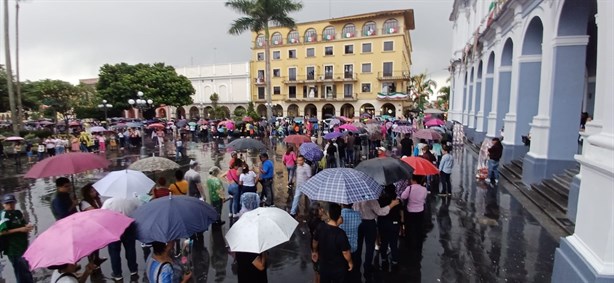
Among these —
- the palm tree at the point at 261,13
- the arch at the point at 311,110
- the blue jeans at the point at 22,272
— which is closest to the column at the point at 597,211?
the blue jeans at the point at 22,272

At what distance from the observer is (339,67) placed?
146ft

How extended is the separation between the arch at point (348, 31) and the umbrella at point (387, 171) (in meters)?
41.3

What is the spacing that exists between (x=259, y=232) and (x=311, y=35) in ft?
150

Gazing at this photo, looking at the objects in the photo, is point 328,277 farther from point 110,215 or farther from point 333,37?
point 333,37

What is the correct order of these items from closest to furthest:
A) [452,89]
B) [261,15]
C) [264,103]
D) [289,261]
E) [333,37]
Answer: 1. [289,261]
2. [261,15]
3. [452,89]
4. [333,37]
5. [264,103]

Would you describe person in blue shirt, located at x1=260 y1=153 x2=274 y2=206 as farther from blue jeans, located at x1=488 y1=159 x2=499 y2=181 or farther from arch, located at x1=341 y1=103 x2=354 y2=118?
arch, located at x1=341 y1=103 x2=354 y2=118

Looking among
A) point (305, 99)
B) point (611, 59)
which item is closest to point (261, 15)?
point (305, 99)

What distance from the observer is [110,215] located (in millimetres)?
3648

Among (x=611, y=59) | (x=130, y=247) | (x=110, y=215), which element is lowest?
(x=130, y=247)

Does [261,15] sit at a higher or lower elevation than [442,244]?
higher

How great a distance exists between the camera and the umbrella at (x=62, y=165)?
5.86 meters

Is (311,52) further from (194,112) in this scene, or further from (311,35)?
(194,112)

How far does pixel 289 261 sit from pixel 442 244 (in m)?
2.98

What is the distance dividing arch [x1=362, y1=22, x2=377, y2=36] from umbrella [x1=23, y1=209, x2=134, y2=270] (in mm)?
43089
